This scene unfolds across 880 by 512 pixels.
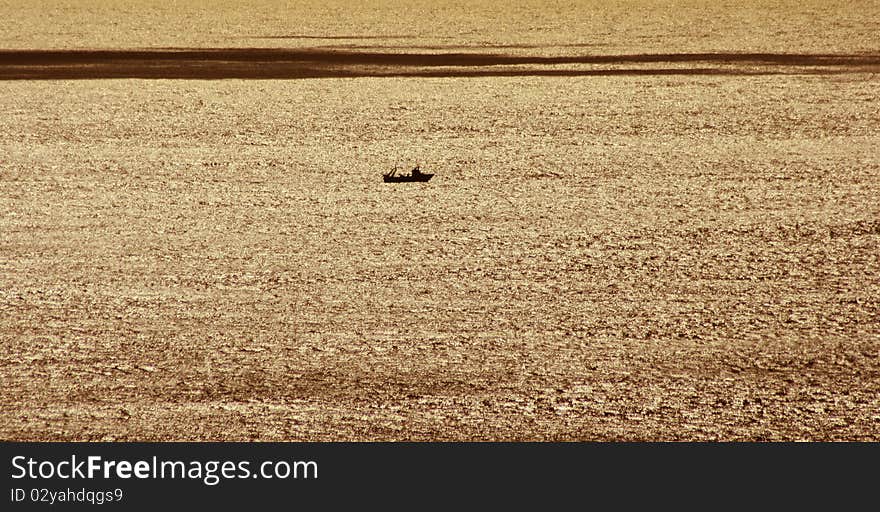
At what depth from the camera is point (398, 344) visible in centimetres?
451

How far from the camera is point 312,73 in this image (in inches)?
490

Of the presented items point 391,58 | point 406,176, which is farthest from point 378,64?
point 406,176

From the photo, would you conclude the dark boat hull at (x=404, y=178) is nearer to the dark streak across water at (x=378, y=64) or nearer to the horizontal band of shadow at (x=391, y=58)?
the dark streak across water at (x=378, y=64)

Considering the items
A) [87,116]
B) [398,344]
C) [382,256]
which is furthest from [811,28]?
[398,344]

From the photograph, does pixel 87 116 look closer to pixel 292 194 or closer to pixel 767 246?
pixel 292 194

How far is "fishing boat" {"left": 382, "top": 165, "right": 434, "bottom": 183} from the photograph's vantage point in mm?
7355

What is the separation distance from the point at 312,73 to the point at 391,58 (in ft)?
5.44

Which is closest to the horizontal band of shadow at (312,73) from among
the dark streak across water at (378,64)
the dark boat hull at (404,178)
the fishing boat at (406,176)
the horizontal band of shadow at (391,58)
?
the dark streak across water at (378,64)

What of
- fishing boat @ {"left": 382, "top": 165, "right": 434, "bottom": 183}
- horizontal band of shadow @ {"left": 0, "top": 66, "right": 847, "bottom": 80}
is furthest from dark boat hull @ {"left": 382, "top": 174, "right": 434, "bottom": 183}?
horizontal band of shadow @ {"left": 0, "top": 66, "right": 847, "bottom": 80}

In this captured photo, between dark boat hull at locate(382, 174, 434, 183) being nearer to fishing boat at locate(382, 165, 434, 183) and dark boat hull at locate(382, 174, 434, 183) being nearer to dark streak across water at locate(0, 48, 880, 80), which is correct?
fishing boat at locate(382, 165, 434, 183)

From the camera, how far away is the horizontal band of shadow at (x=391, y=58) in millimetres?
13227

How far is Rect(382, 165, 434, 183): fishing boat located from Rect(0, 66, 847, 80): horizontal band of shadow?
15.4ft

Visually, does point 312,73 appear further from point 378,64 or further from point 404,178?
point 404,178

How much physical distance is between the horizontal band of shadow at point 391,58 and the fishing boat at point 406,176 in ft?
19.0
